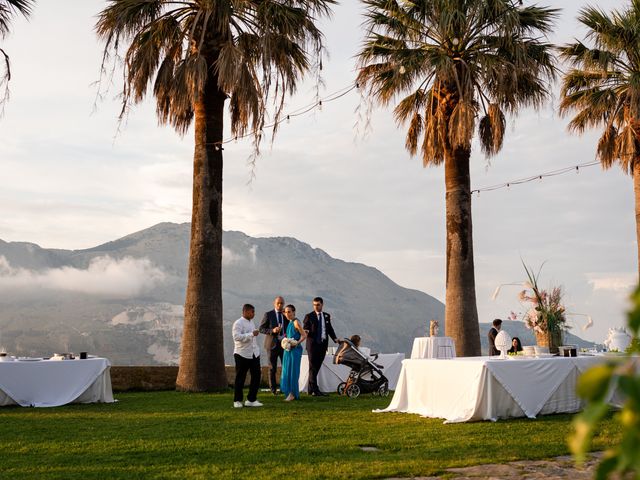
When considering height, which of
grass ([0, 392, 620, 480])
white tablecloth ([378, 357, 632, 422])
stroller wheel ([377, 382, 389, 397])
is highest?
white tablecloth ([378, 357, 632, 422])

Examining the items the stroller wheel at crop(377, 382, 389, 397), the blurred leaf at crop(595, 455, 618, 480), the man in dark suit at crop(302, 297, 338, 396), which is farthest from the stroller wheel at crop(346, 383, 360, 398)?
the blurred leaf at crop(595, 455, 618, 480)

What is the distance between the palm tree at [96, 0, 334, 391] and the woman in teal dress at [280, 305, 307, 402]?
2382 mm

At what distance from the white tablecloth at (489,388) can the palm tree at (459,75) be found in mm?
7087

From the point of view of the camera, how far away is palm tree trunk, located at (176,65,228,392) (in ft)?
50.9

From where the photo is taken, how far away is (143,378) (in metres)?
16.7

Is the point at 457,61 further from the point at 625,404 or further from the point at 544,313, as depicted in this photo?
the point at 625,404

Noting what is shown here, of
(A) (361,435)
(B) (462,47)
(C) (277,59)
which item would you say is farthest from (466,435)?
(B) (462,47)

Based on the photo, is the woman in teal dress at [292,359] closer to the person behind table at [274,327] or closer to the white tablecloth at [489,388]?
the person behind table at [274,327]

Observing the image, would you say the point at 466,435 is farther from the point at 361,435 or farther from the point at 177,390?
the point at 177,390

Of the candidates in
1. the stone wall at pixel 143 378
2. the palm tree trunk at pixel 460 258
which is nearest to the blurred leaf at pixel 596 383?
the stone wall at pixel 143 378

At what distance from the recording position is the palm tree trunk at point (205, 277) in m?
15.5

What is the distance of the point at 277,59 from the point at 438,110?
4.14 metres

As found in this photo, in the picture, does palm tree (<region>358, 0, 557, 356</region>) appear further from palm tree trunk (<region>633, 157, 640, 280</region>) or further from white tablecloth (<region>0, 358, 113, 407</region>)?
white tablecloth (<region>0, 358, 113, 407</region>)

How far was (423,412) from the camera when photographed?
1010 centimetres
